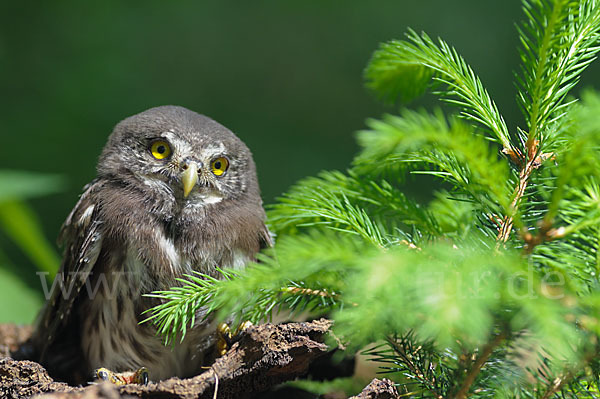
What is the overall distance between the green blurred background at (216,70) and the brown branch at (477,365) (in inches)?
147

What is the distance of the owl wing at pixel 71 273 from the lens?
232 centimetres

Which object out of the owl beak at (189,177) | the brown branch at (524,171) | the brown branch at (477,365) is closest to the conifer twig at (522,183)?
the brown branch at (524,171)

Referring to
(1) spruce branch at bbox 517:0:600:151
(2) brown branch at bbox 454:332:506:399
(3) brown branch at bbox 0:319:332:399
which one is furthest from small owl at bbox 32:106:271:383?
(1) spruce branch at bbox 517:0:600:151

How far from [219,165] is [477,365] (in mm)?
1528

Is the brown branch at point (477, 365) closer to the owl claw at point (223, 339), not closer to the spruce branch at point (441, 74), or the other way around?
the spruce branch at point (441, 74)

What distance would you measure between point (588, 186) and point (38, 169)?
5.12m

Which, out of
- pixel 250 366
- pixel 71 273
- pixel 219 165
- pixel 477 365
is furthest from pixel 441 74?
pixel 71 273

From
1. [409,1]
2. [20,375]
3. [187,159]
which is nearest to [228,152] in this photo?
[187,159]

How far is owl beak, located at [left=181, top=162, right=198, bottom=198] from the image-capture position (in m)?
2.34

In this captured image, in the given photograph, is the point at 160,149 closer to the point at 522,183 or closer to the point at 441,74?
the point at 441,74

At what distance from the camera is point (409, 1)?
5781 millimetres

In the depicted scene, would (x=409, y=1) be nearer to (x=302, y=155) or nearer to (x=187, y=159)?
(x=302, y=155)

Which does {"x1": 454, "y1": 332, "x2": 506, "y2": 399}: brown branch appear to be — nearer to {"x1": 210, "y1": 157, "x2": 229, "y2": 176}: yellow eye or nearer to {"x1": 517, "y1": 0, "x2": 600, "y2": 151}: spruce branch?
{"x1": 517, "y1": 0, "x2": 600, "y2": 151}: spruce branch

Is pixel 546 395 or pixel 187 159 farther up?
pixel 187 159
